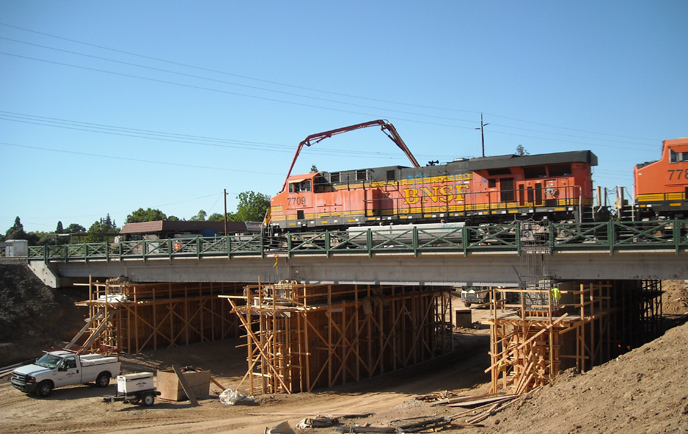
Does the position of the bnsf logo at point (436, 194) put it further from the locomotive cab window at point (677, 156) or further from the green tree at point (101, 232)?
the green tree at point (101, 232)

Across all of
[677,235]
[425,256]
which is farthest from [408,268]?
[677,235]

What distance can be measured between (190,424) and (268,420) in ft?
9.03

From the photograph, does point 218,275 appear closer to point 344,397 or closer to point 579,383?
point 344,397

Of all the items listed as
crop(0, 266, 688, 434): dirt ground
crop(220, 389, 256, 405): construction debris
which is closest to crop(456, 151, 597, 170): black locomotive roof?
crop(0, 266, 688, 434): dirt ground

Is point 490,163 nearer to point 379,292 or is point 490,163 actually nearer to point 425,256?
point 425,256

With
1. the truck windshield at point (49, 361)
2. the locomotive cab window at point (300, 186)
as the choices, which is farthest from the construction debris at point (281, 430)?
the locomotive cab window at point (300, 186)

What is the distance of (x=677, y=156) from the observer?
23344mm

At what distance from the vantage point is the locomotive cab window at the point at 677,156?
23219 millimetres

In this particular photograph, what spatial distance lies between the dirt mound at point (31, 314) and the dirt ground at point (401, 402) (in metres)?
0.68

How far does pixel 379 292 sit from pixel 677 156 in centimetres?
1444

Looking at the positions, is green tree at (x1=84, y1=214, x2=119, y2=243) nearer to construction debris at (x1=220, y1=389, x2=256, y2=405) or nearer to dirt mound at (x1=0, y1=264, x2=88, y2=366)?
dirt mound at (x1=0, y1=264, x2=88, y2=366)

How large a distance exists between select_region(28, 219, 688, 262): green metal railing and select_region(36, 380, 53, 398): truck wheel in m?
8.93

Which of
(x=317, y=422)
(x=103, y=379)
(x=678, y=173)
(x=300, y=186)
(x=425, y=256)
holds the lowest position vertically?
(x=103, y=379)

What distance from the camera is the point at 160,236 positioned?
177ft
